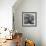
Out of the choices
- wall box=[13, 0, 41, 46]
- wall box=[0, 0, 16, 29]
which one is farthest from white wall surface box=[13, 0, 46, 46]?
wall box=[0, 0, 16, 29]

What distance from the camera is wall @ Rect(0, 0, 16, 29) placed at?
4.52 m

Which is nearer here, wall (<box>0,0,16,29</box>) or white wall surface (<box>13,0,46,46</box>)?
wall (<box>0,0,16,29</box>)

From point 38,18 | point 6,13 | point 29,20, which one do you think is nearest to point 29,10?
point 29,20

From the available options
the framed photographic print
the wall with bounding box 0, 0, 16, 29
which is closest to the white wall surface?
the framed photographic print

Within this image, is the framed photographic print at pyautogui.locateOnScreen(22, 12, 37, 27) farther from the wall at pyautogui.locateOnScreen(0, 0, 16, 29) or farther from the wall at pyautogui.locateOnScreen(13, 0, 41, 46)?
the wall at pyautogui.locateOnScreen(0, 0, 16, 29)

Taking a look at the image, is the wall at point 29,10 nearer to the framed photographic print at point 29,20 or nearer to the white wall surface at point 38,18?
the white wall surface at point 38,18

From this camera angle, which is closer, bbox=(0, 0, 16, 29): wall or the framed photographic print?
bbox=(0, 0, 16, 29): wall

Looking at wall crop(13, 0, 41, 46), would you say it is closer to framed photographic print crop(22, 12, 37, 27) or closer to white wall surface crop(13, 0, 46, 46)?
white wall surface crop(13, 0, 46, 46)

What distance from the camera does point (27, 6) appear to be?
5656 mm

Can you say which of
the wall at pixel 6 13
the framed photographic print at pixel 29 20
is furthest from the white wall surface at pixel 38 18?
the wall at pixel 6 13

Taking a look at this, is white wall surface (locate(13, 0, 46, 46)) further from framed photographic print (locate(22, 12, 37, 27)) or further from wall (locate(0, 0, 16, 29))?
wall (locate(0, 0, 16, 29))

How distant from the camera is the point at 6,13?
181 inches

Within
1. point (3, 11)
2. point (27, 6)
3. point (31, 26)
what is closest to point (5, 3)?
point (3, 11)

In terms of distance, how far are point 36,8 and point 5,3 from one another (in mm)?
1738
